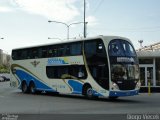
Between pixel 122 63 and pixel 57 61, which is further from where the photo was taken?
pixel 57 61

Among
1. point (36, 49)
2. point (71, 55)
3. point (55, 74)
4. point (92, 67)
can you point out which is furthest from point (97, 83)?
point (36, 49)

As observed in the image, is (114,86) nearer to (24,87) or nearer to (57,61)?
(57,61)

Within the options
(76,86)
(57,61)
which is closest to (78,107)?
(76,86)

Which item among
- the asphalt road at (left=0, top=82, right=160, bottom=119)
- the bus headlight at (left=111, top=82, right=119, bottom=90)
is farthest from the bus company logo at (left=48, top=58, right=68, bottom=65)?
the bus headlight at (left=111, top=82, right=119, bottom=90)

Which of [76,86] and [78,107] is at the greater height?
[76,86]

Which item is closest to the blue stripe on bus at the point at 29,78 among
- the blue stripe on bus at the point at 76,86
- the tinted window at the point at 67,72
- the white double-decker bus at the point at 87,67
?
the white double-decker bus at the point at 87,67

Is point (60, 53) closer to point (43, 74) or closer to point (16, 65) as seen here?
point (43, 74)

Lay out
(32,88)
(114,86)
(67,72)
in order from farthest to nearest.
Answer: (32,88) < (67,72) < (114,86)

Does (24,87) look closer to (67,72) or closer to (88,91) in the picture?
(67,72)

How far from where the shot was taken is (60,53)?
28.1 m

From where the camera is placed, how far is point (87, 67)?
25.3 meters

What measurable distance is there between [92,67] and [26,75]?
9630mm

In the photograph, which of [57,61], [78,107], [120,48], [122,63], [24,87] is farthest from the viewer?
[24,87]

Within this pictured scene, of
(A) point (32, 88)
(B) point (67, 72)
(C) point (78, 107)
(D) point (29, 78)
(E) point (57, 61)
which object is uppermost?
(E) point (57, 61)
